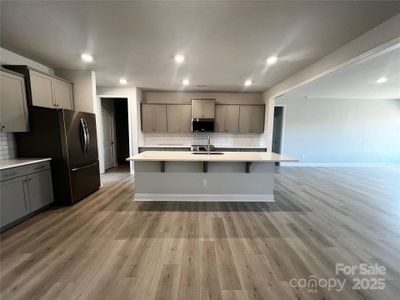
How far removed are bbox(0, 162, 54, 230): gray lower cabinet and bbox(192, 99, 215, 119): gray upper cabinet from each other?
12.4ft

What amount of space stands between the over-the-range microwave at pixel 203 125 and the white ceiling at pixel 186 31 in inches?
86.0

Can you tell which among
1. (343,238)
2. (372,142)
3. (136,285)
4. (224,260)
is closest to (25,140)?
(136,285)

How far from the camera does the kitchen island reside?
3.46 metres

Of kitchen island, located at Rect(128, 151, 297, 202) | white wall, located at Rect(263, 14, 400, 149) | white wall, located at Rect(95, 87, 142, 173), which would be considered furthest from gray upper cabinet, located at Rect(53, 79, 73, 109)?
white wall, located at Rect(263, 14, 400, 149)

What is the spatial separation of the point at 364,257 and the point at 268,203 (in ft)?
5.05

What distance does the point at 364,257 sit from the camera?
201cm

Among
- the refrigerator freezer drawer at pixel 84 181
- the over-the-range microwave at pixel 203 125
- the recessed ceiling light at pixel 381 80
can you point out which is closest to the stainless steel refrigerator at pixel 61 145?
the refrigerator freezer drawer at pixel 84 181

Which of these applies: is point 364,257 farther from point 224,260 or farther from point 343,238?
point 224,260

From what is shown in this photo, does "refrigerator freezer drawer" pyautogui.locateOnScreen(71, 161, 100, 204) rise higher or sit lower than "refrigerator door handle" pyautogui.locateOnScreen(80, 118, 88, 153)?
lower

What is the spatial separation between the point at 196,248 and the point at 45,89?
362 centimetres

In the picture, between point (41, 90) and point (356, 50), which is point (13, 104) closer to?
point (41, 90)

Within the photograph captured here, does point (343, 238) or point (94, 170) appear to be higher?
point (94, 170)

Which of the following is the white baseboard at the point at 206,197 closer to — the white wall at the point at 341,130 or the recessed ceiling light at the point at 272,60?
the recessed ceiling light at the point at 272,60

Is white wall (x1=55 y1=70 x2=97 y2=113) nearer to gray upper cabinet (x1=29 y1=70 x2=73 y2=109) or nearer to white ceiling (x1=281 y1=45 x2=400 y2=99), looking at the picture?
gray upper cabinet (x1=29 y1=70 x2=73 y2=109)
